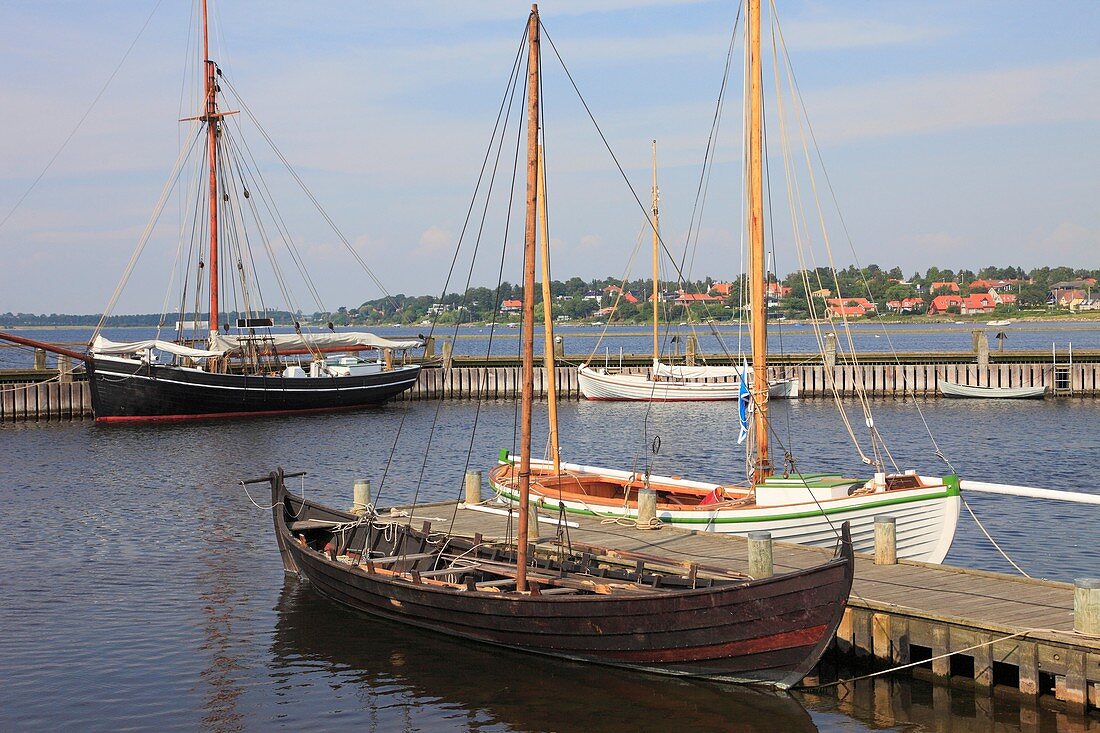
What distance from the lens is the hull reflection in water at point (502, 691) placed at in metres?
16.1

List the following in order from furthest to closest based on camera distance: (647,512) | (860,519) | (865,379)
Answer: (865,379)
(647,512)
(860,519)

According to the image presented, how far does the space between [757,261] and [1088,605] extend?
36.5 feet

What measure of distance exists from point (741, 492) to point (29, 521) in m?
19.7

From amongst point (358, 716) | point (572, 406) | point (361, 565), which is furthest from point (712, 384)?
point (358, 716)

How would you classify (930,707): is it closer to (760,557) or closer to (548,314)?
(760,557)

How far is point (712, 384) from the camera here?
6769 cm

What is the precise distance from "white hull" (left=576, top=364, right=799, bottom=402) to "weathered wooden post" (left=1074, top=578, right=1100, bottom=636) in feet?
168

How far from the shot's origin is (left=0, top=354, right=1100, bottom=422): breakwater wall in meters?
59.5

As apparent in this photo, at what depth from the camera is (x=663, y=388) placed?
68.0 m

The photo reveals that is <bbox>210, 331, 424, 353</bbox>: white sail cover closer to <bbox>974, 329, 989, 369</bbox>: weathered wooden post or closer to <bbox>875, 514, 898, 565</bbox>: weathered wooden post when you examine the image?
<bbox>974, 329, 989, 369</bbox>: weathered wooden post

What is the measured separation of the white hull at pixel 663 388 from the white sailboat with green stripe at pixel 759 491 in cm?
3961

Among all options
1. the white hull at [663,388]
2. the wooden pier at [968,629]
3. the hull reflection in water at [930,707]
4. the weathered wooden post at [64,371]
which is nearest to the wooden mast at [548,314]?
the wooden pier at [968,629]

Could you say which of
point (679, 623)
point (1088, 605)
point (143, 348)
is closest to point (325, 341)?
point (143, 348)

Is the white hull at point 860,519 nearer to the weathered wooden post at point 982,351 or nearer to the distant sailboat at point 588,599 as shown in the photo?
the distant sailboat at point 588,599
